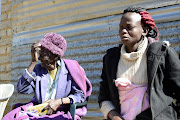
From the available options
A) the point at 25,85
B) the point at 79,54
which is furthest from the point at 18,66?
the point at 25,85

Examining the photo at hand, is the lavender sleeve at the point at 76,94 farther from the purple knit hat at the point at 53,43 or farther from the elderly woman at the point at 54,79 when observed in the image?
the purple knit hat at the point at 53,43

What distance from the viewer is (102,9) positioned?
378 centimetres

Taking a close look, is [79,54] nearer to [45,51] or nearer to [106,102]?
[45,51]

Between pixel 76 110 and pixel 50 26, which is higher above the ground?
pixel 50 26

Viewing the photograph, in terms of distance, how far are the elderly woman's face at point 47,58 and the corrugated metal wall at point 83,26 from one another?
1.00 meters

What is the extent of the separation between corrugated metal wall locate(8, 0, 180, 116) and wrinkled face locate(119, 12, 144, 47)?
4.12 ft

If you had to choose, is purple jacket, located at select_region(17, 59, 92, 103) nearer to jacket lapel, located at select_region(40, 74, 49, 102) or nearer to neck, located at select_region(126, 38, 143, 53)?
jacket lapel, located at select_region(40, 74, 49, 102)

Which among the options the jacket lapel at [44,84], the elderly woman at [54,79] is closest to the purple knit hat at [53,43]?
the elderly woman at [54,79]

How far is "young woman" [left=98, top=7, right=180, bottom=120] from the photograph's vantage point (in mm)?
1920

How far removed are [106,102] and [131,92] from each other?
1.06 feet

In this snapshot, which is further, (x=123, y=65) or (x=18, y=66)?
(x=18, y=66)

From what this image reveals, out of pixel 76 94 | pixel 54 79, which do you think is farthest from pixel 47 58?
pixel 76 94

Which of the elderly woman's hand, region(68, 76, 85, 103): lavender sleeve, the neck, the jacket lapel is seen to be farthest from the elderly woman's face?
the neck

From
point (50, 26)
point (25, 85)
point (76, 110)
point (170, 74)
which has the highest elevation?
point (50, 26)
